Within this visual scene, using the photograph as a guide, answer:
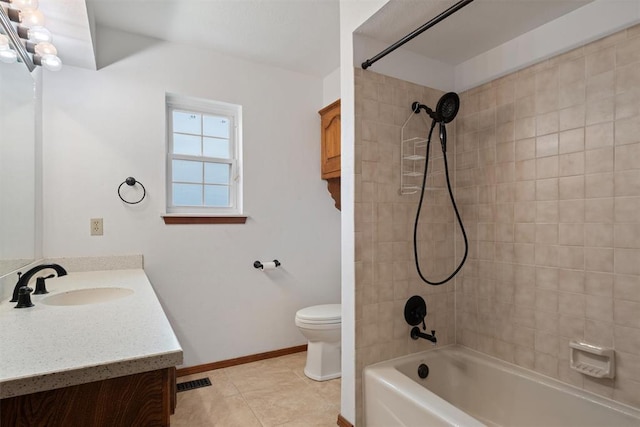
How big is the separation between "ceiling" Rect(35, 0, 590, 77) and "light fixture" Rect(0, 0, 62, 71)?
4.7 inches

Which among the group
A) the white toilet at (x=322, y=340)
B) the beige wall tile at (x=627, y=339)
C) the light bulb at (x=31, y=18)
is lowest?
the white toilet at (x=322, y=340)

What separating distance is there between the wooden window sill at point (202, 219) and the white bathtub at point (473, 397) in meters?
1.52

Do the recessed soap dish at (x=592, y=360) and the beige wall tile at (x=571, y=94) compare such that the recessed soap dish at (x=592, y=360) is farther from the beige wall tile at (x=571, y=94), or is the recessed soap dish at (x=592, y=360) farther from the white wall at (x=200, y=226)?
the white wall at (x=200, y=226)

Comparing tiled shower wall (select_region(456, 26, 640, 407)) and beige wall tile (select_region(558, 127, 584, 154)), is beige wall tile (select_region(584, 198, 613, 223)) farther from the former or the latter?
beige wall tile (select_region(558, 127, 584, 154))

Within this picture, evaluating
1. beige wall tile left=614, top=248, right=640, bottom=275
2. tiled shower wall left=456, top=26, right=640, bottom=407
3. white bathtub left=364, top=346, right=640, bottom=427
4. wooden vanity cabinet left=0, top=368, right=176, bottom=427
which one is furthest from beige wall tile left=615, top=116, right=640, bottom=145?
wooden vanity cabinet left=0, top=368, right=176, bottom=427

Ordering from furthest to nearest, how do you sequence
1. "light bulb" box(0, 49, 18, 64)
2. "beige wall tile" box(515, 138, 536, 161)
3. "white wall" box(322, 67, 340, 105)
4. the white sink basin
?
"white wall" box(322, 67, 340, 105) < "beige wall tile" box(515, 138, 536, 161) < the white sink basin < "light bulb" box(0, 49, 18, 64)

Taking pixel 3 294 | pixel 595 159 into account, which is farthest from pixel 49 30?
pixel 595 159

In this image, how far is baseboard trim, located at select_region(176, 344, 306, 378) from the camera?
252cm

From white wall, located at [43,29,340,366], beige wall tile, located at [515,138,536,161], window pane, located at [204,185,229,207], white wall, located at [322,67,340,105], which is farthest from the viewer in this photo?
white wall, located at [322,67,340,105]

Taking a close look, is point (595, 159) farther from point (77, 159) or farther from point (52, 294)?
point (77, 159)

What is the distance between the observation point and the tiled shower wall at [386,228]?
5.91 ft

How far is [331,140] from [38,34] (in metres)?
1.97

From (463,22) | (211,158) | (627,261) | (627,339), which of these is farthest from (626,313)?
(211,158)

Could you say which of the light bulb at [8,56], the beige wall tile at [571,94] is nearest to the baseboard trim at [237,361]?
the light bulb at [8,56]
